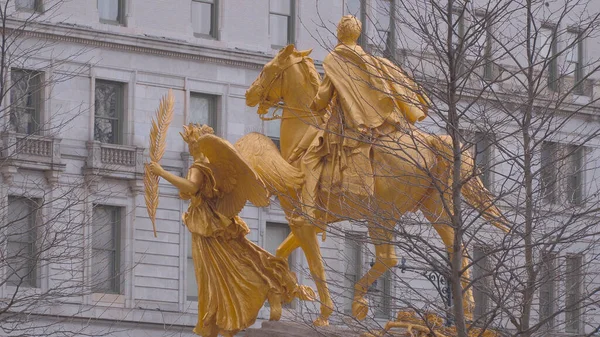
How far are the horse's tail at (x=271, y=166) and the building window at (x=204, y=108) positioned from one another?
22063mm

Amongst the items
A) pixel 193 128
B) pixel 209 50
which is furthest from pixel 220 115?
pixel 193 128

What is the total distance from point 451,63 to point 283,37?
28.5 m

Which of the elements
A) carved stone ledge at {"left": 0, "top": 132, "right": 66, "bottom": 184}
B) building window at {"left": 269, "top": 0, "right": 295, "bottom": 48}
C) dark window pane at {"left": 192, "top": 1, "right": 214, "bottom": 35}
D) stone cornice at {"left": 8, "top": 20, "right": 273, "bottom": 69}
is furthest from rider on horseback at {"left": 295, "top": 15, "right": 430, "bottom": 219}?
building window at {"left": 269, "top": 0, "right": 295, "bottom": 48}

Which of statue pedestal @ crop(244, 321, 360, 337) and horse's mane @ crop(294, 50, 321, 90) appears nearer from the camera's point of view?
statue pedestal @ crop(244, 321, 360, 337)

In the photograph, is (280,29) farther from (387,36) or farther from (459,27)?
(459,27)

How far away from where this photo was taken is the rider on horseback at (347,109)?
26484 millimetres

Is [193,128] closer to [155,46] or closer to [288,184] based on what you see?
[288,184]

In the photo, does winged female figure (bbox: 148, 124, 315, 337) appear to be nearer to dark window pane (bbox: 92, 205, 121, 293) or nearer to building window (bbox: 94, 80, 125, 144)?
dark window pane (bbox: 92, 205, 121, 293)

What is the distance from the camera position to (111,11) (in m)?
47.9

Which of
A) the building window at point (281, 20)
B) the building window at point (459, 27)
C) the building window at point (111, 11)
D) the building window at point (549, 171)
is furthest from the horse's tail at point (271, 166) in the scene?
the building window at point (281, 20)

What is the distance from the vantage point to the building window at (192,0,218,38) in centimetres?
4928

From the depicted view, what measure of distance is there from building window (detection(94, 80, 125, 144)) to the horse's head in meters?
20.5

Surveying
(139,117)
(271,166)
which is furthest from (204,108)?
(271,166)

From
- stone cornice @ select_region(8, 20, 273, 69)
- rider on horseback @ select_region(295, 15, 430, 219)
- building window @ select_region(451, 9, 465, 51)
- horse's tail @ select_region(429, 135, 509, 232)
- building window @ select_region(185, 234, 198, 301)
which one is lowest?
building window @ select_region(185, 234, 198, 301)
